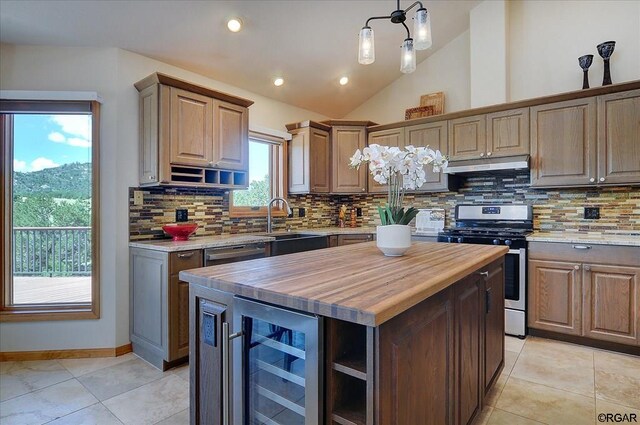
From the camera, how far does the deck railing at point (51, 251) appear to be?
9.10 feet

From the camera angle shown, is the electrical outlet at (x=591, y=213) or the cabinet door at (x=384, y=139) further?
the cabinet door at (x=384, y=139)

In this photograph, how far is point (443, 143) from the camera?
3.83 metres

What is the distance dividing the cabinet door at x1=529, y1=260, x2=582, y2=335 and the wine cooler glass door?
2732 millimetres

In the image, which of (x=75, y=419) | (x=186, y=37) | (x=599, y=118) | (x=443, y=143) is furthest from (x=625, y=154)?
(x=75, y=419)

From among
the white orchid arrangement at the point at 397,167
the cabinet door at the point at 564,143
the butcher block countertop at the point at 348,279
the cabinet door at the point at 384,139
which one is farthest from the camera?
the cabinet door at the point at 384,139

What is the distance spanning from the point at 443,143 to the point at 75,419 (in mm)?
3855

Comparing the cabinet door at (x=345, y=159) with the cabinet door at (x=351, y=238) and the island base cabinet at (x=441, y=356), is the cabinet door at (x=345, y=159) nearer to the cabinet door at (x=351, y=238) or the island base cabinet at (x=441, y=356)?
the cabinet door at (x=351, y=238)

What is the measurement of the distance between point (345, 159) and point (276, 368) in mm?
3434

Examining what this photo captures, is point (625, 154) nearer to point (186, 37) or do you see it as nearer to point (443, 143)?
point (443, 143)

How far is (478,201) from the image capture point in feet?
12.7

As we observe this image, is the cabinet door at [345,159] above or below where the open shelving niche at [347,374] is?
above

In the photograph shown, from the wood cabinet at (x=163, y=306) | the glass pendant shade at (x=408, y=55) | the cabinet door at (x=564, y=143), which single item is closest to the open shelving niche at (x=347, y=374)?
the glass pendant shade at (x=408, y=55)

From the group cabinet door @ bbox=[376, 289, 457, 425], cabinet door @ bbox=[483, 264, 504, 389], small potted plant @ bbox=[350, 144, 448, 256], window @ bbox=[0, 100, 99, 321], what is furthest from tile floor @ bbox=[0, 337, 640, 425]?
small potted plant @ bbox=[350, 144, 448, 256]

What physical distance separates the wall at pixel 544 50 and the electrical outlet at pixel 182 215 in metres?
3.19
